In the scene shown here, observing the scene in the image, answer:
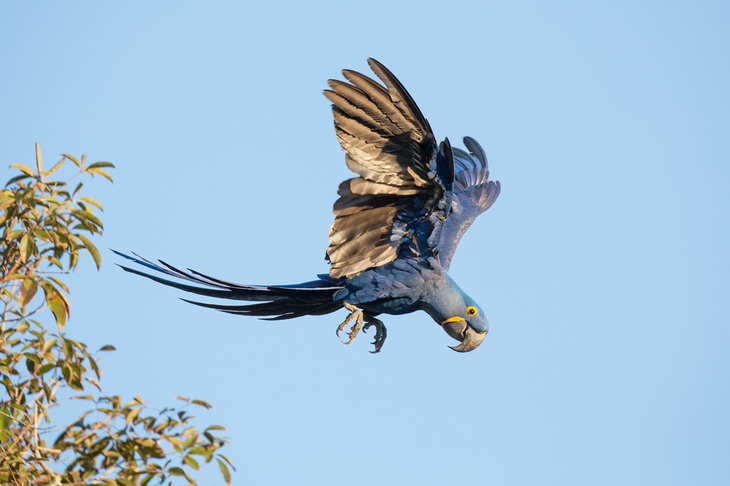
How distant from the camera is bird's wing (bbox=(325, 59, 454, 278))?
5.86 m

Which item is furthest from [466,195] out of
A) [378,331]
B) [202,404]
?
[202,404]

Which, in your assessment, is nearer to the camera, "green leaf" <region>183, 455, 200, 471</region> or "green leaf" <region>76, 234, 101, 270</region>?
"green leaf" <region>183, 455, 200, 471</region>

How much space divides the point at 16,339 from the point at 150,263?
1283 mm

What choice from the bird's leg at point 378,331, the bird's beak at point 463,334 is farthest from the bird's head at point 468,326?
the bird's leg at point 378,331

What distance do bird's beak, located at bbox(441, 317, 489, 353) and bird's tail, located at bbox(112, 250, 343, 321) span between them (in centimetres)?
74

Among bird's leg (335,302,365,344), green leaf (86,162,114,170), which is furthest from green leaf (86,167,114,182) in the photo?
bird's leg (335,302,365,344)

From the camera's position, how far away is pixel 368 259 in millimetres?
6547

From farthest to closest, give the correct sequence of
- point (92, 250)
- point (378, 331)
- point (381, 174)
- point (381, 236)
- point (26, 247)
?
point (378, 331) → point (381, 236) → point (381, 174) → point (92, 250) → point (26, 247)

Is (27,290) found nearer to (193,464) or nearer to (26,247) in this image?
(26,247)

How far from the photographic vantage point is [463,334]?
22.0 feet

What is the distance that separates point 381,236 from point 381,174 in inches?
23.0

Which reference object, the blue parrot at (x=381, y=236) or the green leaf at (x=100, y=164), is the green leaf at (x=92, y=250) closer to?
the green leaf at (x=100, y=164)

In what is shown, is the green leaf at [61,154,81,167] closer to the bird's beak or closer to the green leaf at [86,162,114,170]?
the green leaf at [86,162,114,170]

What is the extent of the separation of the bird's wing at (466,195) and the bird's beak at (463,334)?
0.63 metres
